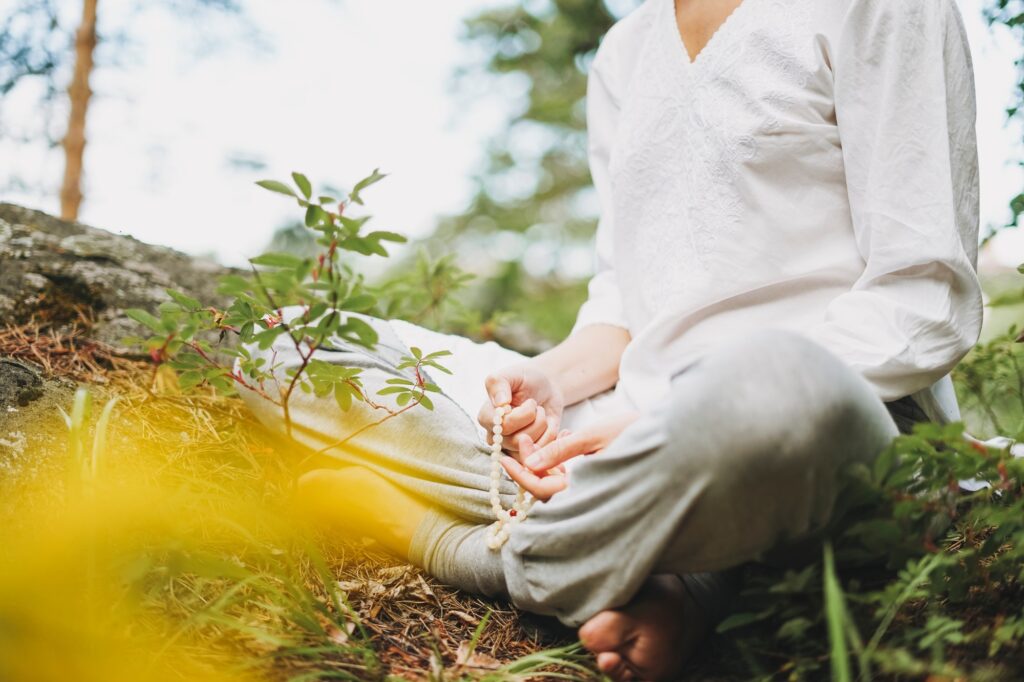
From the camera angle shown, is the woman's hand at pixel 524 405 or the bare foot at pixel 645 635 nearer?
the bare foot at pixel 645 635

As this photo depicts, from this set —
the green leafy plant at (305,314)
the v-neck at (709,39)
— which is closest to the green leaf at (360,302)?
the green leafy plant at (305,314)

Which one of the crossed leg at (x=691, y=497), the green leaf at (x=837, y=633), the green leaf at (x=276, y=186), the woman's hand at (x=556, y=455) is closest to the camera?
the green leaf at (x=837, y=633)

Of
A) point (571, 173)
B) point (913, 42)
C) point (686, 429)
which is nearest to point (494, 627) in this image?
point (686, 429)

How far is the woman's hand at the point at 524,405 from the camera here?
4.58 feet

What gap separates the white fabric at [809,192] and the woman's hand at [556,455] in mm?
190

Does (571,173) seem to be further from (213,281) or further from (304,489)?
(304,489)

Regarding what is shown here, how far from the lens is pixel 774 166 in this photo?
1.40 metres

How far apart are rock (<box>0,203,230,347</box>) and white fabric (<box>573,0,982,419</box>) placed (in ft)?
4.79

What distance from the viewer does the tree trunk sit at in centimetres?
310

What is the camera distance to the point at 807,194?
140 centimetres

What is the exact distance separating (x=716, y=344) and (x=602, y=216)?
64 centimetres

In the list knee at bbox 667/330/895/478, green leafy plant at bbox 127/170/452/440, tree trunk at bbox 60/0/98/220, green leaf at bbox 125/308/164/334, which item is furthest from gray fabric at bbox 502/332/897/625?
tree trunk at bbox 60/0/98/220

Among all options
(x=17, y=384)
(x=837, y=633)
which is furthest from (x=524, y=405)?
(x=17, y=384)

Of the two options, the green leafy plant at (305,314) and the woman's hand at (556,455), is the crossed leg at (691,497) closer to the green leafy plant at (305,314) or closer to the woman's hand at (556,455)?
the woman's hand at (556,455)
